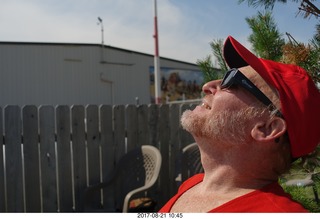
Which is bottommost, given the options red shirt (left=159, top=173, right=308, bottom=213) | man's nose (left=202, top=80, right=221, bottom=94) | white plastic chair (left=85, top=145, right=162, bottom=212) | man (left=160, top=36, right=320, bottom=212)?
white plastic chair (left=85, top=145, right=162, bottom=212)

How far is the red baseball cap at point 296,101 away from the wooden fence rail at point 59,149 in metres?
3.03

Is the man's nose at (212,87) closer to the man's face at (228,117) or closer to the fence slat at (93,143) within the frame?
the man's face at (228,117)

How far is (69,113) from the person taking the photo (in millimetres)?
4215

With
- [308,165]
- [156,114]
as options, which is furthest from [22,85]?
[308,165]

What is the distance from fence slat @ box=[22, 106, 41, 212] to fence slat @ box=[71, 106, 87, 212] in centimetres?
36

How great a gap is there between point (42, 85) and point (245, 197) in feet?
68.6

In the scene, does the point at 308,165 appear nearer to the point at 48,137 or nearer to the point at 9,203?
the point at 48,137

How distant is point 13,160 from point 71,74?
18.6 meters

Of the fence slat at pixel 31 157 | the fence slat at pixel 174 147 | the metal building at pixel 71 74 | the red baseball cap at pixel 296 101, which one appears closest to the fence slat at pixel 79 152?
the fence slat at pixel 31 157

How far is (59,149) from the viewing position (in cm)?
414

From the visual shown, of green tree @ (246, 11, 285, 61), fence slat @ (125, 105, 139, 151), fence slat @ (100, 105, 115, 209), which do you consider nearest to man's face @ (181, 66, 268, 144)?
green tree @ (246, 11, 285, 61)

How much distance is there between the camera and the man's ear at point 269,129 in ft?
4.45

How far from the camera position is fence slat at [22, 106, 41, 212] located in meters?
4.01

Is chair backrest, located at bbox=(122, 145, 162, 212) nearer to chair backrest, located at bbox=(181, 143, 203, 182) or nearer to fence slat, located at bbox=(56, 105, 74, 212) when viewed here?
chair backrest, located at bbox=(181, 143, 203, 182)
